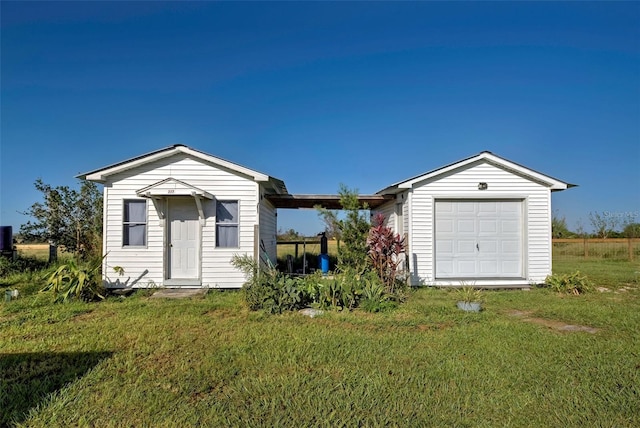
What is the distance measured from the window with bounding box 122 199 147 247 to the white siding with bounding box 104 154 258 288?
0.11 metres

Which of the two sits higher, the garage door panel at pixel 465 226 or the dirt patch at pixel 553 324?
the garage door panel at pixel 465 226

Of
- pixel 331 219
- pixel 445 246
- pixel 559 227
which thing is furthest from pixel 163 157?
pixel 559 227

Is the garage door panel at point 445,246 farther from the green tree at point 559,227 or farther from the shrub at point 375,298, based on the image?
the green tree at point 559,227

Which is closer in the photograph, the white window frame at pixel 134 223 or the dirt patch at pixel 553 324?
the dirt patch at pixel 553 324

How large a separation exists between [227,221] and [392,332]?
5352 mm

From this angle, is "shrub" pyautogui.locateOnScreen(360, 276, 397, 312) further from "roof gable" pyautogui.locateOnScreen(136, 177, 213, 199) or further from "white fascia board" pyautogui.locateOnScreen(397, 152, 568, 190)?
"roof gable" pyautogui.locateOnScreen(136, 177, 213, 199)

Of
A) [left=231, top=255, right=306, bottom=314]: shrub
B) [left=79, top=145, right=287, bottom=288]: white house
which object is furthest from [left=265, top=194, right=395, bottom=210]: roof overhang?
[left=231, top=255, right=306, bottom=314]: shrub

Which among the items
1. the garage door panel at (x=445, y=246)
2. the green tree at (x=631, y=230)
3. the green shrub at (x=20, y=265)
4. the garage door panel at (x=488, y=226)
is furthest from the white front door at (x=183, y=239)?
the green tree at (x=631, y=230)

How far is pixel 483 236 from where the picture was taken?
9.86 m

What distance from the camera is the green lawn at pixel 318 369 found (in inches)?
117

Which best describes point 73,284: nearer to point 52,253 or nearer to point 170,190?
point 170,190

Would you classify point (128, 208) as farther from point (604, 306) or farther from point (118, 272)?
point (604, 306)

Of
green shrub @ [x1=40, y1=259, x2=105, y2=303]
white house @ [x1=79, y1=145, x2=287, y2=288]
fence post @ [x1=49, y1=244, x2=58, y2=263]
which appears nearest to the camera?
green shrub @ [x1=40, y1=259, x2=105, y2=303]

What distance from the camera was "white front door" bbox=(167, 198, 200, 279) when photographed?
8.96 m
